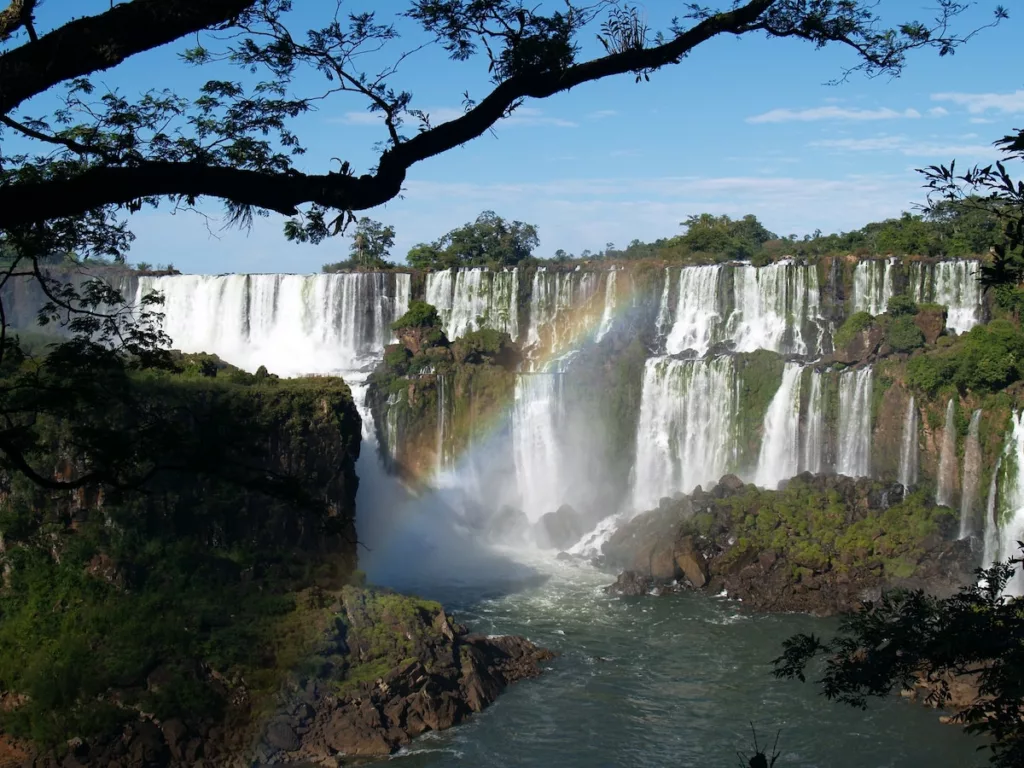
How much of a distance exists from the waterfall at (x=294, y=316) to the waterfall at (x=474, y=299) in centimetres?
104

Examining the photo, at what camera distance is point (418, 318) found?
3400 cm

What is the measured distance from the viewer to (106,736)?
14508mm

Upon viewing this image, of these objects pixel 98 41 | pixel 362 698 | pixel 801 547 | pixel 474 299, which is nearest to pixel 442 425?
pixel 474 299

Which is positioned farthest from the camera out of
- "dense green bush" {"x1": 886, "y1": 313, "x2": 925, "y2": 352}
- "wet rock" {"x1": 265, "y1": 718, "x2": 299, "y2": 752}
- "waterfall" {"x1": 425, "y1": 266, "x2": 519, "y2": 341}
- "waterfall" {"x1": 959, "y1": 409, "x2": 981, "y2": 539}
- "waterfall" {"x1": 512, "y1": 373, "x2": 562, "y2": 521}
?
"waterfall" {"x1": 425, "y1": 266, "x2": 519, "y2": 341}

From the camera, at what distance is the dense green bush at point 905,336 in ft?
88.7

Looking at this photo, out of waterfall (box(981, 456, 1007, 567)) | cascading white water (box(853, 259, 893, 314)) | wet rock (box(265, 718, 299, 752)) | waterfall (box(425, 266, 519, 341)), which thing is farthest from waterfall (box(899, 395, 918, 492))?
wet rock (box(265, 718, 299, 752))

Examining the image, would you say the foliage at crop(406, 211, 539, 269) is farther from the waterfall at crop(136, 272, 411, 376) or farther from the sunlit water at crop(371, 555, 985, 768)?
the sunlit water at crop(371, 555, 985, 768)

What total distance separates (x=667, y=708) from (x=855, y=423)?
11.3 meters

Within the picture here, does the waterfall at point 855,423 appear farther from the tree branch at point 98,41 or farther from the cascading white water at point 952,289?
the tree branch at point 98,41

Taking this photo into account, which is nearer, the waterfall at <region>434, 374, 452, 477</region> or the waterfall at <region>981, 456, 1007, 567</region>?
the waterfall at <region>981, 456, 1007, 567</region>

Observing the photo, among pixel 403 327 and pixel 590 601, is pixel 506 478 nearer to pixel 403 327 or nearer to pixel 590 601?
pixel 403 327

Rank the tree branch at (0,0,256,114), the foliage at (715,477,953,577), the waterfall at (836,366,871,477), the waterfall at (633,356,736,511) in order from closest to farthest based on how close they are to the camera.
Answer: the tree branch at (0,0,256,114), the foliage at (715,477,953,577), the waterfall at (836,366,871,477), the waterfall at (633,356,736,511)

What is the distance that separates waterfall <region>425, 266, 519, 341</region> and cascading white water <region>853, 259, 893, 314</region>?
9.94 m

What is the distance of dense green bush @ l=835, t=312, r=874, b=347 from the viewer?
28438 mm
